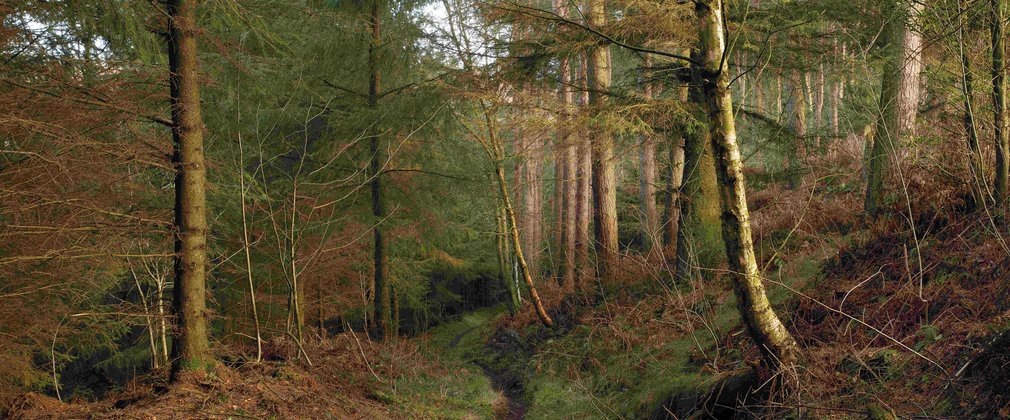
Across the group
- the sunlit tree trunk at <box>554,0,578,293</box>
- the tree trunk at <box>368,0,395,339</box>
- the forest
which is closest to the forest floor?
the forest

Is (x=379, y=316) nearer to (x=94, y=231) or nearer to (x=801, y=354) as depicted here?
(x=94, y=231)

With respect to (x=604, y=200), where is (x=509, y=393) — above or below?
below

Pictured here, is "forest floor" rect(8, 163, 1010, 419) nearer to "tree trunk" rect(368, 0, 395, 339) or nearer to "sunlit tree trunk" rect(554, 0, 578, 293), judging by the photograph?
"sunlit tree trunk" rect(554, 0, 578, 293)

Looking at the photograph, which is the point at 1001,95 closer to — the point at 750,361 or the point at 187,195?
the point at 750,361

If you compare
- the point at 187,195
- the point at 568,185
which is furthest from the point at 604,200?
the point at 187,195

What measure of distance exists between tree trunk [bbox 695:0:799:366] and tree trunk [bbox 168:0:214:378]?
15.7 feet

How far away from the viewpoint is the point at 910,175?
6.73m

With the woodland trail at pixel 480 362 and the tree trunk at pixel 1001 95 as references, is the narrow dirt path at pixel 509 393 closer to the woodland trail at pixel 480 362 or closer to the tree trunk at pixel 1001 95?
the woodland trail at pixel 480 362

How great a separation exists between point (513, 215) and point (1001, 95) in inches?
352

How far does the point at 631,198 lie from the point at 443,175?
11.9 m

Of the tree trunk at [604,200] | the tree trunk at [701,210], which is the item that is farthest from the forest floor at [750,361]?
the tree trunk at [604,200]

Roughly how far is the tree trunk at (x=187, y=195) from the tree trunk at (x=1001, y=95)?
23.5 feet

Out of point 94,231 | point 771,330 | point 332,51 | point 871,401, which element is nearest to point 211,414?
point 94,231

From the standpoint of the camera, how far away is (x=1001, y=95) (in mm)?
5441
